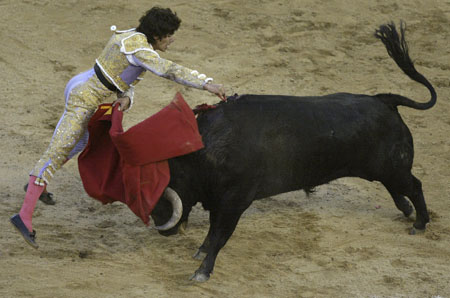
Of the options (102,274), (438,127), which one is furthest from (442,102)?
(102,274)

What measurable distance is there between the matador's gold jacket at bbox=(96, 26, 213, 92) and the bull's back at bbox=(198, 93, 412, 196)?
454 millimetres

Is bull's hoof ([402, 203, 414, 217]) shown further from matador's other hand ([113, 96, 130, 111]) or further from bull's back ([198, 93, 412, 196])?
matador's other hand ([113, 96, 130, 111])

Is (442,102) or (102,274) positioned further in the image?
(442,102)

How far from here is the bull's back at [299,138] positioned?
540cm

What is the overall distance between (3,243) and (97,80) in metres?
1.47

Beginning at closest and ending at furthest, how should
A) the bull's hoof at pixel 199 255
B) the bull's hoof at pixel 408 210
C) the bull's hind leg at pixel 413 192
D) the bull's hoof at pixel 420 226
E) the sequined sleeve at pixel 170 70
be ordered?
1. the sequined sleeve at pixel 170 70
2. the bull's hoof at pixel 199 255
3. the bull's hind leg at pixel 413 192
4. the bull's hoof at pixel 420 226
5. the bull's hoof at pixel 408 210

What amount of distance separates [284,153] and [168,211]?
3.16 feet

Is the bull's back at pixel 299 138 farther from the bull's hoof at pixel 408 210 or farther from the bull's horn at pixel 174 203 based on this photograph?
the bull's hoof at pixel 408 210

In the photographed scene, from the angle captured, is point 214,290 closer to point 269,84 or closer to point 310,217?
point 310,217

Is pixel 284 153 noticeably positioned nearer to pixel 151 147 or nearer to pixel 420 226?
pixel 151 147

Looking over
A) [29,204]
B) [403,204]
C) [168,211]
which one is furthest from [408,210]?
[29,204]

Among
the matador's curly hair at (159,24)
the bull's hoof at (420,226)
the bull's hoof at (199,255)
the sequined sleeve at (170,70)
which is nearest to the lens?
the sequined sleeve at (170,70)

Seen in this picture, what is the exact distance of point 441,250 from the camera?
6.06m

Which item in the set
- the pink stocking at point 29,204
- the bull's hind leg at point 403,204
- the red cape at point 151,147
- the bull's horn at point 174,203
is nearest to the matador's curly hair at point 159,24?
the red cape at point 151,147
